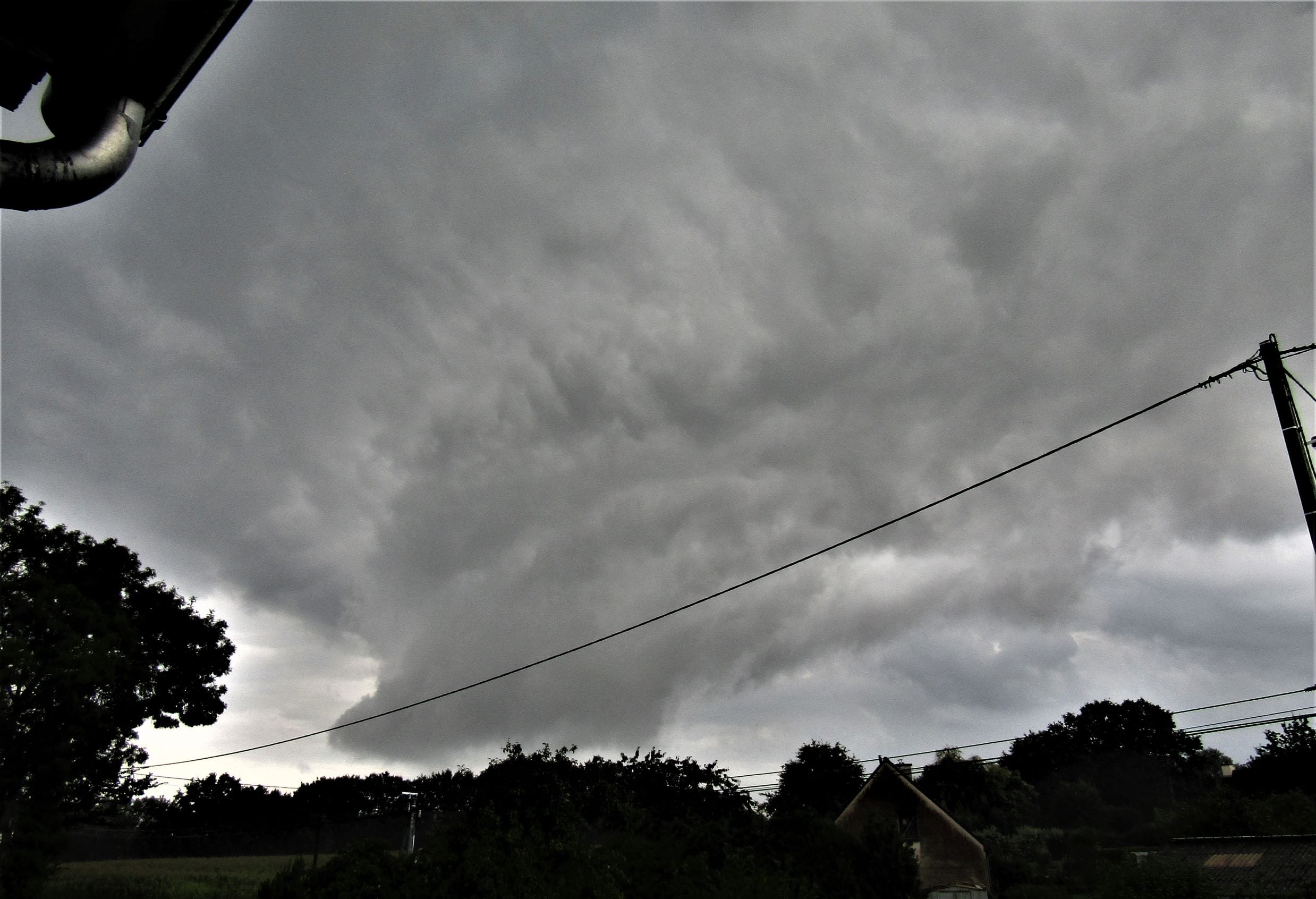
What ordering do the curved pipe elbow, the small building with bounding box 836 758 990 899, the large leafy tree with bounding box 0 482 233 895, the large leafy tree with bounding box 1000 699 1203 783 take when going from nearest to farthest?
1. the curved pipe elbow
2. the large leafy tree with bounding box 0 482 233 895
3. the small building with bounding box 836 758 990 899
4. the large leafy tree with bounding box 1000 699 1203 783

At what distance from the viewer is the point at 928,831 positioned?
54.4 m

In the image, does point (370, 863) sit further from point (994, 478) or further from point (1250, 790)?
point (1250, 790)

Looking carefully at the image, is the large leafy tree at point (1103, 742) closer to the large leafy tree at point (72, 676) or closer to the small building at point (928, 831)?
the small building at point (928, 831)

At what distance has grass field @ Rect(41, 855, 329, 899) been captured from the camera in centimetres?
3556

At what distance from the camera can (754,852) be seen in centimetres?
2262

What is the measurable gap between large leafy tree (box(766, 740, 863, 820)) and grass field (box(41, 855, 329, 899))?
53.1 meters

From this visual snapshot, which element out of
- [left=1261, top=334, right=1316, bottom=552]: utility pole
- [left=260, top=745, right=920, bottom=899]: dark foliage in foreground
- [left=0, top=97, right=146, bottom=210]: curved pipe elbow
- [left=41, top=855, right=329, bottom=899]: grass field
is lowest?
[left=41, top=855, right=329, bottom=899]: grass field

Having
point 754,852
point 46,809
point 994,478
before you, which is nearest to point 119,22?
point 994,478

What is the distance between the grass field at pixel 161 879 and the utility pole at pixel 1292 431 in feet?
113

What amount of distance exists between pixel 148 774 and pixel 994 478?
4374 centimetres

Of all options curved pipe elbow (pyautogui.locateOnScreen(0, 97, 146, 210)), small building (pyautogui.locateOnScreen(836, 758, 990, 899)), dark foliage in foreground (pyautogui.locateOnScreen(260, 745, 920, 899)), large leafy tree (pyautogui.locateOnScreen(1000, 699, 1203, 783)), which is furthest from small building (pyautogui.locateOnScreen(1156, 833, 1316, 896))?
large leafy tree (pyautogui.locateOnScreen(1000, 699, 1203, 783))

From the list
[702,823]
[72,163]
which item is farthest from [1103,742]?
[72,163]

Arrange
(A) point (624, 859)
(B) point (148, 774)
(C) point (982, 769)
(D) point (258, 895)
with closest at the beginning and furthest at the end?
1. (A) point (624, 859)
2. (D) point (258, 895)
3. (B) point (148, 774)
4. (C) point (982, 769)

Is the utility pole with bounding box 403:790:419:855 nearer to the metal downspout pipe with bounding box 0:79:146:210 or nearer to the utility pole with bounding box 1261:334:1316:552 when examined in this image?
the utility pole with bounding box 1261:334:1316:552
